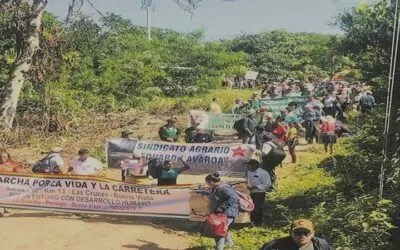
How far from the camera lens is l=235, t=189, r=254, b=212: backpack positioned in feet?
33.0

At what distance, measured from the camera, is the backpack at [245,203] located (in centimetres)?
1005

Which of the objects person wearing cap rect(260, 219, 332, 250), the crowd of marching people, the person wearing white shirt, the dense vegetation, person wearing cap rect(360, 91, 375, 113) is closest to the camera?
person wearing cap rect(260, 219, 332, 250)

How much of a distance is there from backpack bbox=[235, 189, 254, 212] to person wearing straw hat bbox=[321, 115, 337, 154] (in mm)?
8092

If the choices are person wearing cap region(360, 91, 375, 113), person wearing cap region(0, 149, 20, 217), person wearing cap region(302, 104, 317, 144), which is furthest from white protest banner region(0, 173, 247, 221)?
person wearing cap region(360, 91, 375, 113)

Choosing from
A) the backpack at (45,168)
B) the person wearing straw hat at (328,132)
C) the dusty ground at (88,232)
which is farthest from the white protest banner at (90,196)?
the person wearing straw hat at (328,132)

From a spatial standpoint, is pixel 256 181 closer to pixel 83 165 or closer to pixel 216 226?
pixel 216 226

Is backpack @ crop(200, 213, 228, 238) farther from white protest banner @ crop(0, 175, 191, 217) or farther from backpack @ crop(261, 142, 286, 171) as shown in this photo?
backpack @ crop(261, 142, 286, 171)

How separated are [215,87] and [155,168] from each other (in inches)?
1043

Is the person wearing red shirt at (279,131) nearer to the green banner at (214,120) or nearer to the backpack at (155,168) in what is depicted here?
the backpack at (155,168)

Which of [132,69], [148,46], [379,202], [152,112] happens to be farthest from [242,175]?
[148,46]

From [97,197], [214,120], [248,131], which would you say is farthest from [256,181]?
[214,120]

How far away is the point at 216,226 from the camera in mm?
8875

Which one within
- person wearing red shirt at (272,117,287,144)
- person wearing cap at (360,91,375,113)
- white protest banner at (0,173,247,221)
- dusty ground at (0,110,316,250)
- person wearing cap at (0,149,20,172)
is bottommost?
dusty ground at (0,110,316,250)

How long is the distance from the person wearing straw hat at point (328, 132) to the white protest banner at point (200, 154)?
4857 mm
